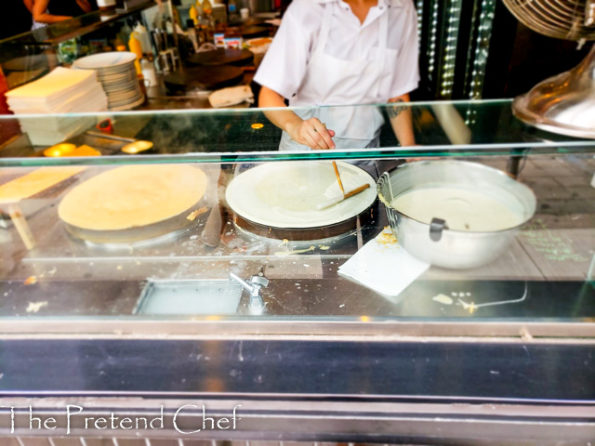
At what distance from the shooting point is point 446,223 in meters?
0.99

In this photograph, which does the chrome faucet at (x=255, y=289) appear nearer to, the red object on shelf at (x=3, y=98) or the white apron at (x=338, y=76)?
the white apron at (x=338, y=76)

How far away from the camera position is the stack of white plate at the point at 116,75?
285 cm

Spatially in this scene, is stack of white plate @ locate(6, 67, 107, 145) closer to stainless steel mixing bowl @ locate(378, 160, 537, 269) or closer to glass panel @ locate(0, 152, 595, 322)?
glass panel @ locate(0, 152, 595, 322)

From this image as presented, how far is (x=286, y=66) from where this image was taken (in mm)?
2162

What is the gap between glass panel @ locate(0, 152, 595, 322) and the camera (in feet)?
3.35

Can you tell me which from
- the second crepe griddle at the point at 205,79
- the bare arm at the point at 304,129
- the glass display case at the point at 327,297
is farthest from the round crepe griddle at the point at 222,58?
the glass display case at the point at 327,297

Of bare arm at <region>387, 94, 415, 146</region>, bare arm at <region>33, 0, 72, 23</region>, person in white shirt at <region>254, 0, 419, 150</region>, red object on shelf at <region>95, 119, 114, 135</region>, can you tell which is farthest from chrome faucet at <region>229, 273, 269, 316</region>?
bare arm at <region>33, 0, 72, 23</region>

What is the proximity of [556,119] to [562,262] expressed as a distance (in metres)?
0.36

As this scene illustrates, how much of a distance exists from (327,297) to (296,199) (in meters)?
0.36

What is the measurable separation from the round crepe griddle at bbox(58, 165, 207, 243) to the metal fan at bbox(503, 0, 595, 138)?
973 mm

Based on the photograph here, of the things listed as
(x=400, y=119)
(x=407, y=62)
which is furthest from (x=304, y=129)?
(x=407, y=62)

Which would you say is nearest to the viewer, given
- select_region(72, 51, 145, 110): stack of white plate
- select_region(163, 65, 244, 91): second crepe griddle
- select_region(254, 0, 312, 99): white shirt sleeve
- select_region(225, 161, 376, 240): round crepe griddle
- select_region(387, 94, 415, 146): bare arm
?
select_region(225, 161, 376, 240): round crepe griddle

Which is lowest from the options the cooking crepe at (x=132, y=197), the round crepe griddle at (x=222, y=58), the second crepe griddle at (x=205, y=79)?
the second crepe griddle at (x=205, y=79)

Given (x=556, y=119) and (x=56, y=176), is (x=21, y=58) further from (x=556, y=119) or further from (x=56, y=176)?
(x=556, y=119)
